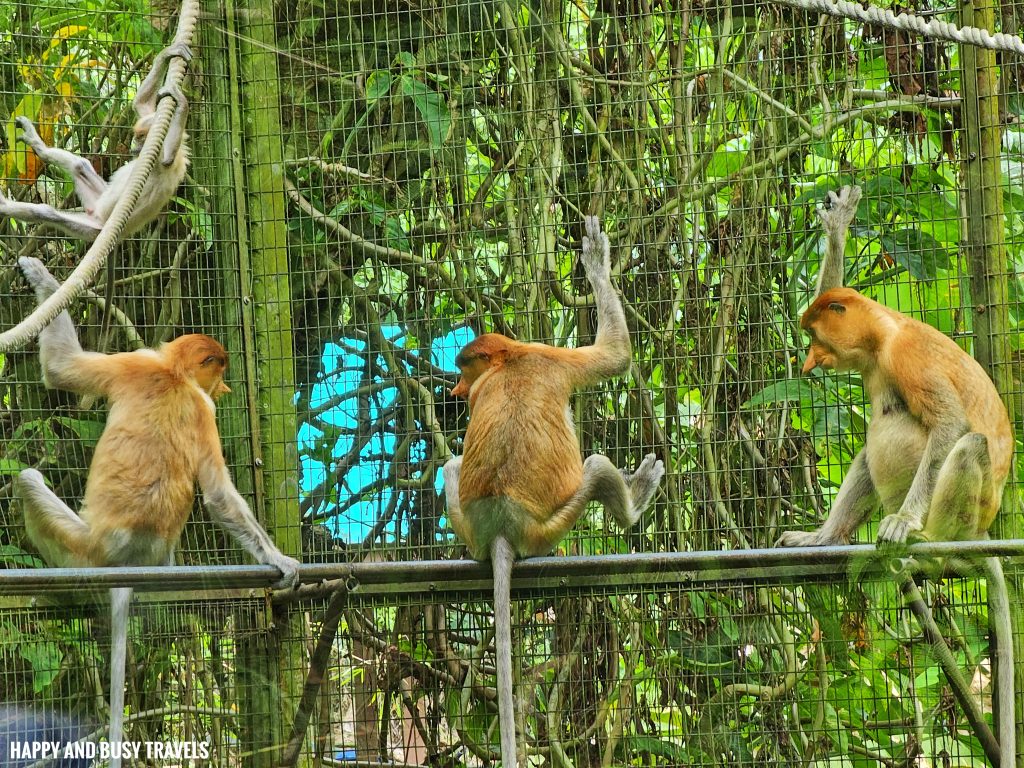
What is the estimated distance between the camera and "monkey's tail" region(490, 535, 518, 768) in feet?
15.5

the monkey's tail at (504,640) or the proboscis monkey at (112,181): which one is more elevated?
the proboscis monkey at (112,181)

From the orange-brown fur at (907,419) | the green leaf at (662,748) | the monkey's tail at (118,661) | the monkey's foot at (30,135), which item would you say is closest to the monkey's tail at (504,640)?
the green leaf at (662,748)

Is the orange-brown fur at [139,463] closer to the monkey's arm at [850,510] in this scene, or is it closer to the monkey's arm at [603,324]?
the monkey's arm at [603,324]

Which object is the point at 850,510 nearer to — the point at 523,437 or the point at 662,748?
the point at 662,748

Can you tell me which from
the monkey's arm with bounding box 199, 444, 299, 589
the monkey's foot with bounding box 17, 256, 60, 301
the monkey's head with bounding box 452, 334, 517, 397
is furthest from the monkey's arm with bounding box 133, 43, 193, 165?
the monkey's head with bounding box 452, 334, 517, 397

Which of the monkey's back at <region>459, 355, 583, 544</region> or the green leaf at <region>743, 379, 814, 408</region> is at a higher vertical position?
the green leaf at <region>743, 379, 814, 408</region>

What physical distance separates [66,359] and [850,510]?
11.9 feet

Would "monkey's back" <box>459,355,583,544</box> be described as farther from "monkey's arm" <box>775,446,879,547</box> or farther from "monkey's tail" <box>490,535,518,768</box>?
"monkey's arm" <box>775,446,879,547</box>

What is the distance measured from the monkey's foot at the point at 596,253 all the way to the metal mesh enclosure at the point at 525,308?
1.61 ft

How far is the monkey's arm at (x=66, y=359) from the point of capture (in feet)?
16.8

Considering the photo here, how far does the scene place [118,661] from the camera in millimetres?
4793

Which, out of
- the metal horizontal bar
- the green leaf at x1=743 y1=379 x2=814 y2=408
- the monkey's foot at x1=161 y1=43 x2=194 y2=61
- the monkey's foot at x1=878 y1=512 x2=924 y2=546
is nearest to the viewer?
the monkey's foot at x1=161 y1=43 x2=194 y2=61

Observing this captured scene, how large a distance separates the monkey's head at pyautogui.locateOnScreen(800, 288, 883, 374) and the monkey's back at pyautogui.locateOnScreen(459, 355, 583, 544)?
1.14 m

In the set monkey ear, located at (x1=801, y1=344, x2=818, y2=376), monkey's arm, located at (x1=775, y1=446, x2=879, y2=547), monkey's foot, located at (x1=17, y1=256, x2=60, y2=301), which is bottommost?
monkey's arm, located at (x1=775, y1=446, x2=879, y2=547)
